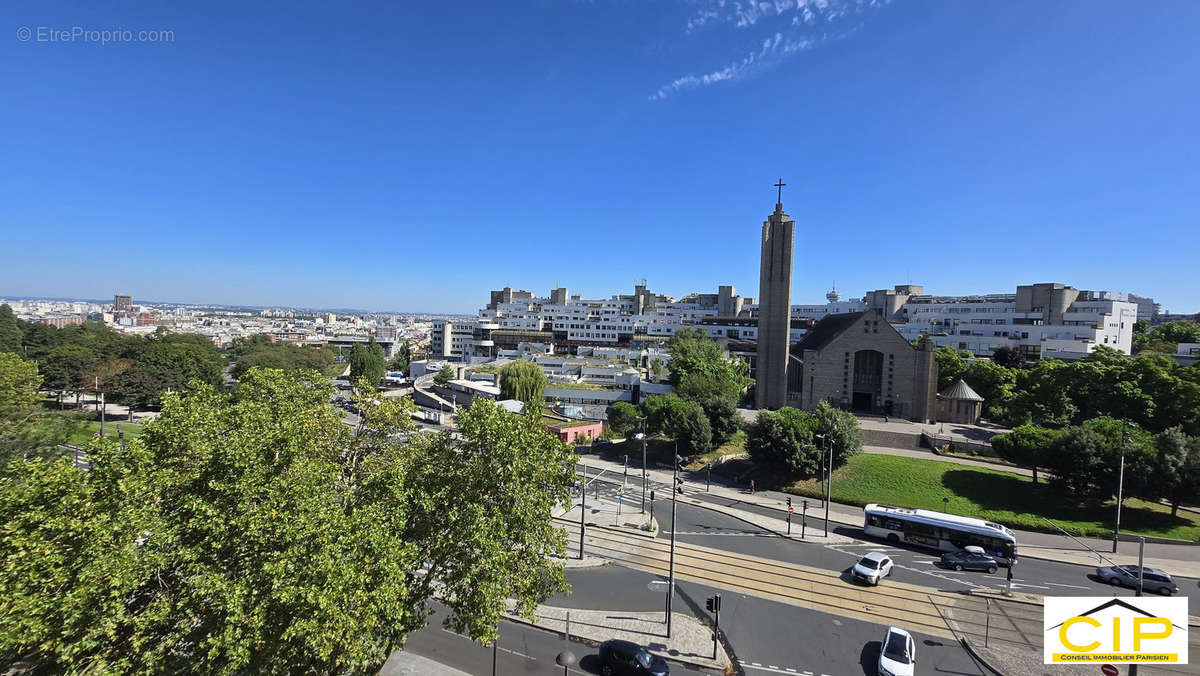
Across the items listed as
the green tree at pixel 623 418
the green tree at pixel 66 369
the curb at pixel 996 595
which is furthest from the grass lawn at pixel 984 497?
the green tree at pixel 66 369

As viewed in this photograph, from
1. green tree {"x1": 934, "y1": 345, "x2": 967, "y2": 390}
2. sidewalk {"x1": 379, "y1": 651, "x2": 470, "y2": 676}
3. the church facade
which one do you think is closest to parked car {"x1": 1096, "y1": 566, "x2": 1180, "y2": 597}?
the church facade

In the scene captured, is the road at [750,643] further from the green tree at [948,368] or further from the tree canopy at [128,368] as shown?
the tree canopy at [128,368]

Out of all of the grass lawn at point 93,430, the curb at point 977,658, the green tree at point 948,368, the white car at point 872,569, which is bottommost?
the grass lawn at point 93,430

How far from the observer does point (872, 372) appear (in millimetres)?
58000

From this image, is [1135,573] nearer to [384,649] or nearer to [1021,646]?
[1021,646]

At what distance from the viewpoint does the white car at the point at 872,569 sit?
24.4 metres

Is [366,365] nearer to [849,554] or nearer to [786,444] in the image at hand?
[786,444]

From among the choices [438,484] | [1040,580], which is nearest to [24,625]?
[438,484]

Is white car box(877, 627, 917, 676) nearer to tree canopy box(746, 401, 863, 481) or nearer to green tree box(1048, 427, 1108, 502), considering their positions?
tree canopy box(746, 401, 863, 481)

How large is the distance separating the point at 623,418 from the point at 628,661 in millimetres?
37812

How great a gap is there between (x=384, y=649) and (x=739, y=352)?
3689 inches

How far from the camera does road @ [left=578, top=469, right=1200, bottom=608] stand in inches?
995

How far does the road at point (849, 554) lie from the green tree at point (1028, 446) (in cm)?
1025

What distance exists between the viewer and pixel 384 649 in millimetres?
13680
